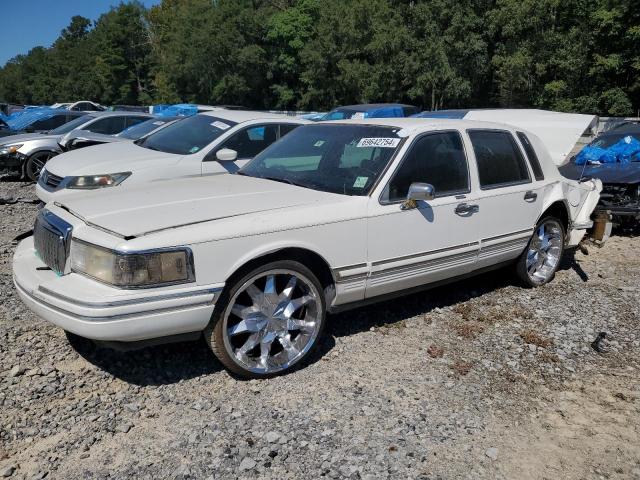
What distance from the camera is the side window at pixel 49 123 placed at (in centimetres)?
1553

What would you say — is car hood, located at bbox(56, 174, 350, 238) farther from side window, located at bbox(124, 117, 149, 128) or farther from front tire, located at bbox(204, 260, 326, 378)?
side window, located at bbox(124, 117, 149, 128)

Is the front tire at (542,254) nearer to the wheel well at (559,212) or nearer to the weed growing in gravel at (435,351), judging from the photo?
the wheel well at (559,212)

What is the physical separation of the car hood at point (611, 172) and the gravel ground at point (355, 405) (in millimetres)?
→ 3464

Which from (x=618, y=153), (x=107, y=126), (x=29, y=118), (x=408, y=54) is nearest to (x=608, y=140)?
(x=618, y=153)

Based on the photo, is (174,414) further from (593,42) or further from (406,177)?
(593,42)

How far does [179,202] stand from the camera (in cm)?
381

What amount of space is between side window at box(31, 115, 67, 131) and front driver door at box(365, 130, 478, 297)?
13.9 meters

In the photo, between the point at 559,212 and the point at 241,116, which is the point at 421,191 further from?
the point at 241,116

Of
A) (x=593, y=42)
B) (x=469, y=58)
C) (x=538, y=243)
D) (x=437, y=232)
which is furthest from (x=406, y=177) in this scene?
(x=469, y=58)

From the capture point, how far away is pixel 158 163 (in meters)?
7.09

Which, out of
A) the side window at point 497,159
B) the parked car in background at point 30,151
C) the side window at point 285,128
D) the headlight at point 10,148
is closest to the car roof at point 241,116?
the side window at point 285,128

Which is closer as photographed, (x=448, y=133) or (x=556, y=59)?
(x=448, y=133)

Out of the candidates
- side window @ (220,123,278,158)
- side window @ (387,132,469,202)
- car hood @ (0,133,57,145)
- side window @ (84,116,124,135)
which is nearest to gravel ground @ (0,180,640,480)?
side window @ (387,132,469,202)

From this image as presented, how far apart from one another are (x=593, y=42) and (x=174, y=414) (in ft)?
117
